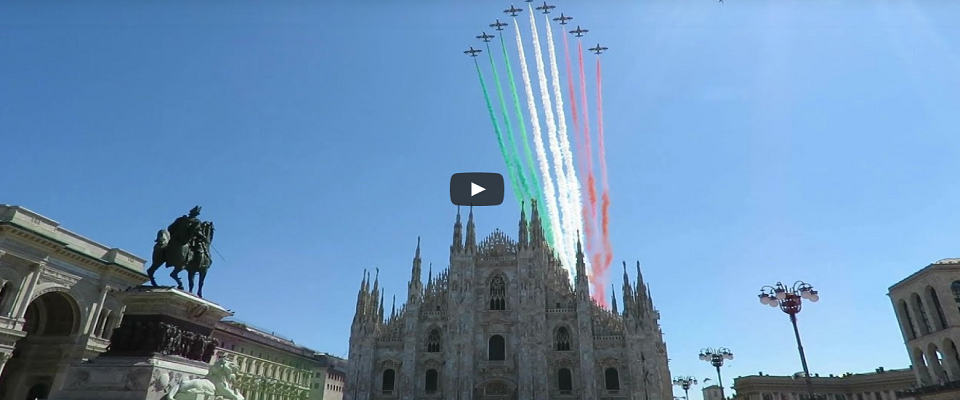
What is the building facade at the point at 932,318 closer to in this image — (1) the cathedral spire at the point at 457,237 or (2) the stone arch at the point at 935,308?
(2) the stone arch at the point at 935,308

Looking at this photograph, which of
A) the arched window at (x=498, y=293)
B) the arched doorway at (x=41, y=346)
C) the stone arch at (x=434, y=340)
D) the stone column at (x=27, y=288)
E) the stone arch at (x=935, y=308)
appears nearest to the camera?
the stone column at (x=27, y=288)

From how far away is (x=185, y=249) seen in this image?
14.0 m

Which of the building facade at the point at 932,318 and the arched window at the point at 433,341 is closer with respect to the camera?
the building facade at the point at 932,318

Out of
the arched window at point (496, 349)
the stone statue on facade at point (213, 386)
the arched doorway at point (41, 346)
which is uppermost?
the arched window at point (496, 349)

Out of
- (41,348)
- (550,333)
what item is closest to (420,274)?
(550,333)

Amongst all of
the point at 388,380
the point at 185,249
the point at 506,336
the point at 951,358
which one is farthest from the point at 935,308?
the point at 185,249

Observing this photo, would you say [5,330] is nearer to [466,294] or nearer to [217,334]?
[217,334]

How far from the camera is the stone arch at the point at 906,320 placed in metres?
37.9

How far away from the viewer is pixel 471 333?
155ft

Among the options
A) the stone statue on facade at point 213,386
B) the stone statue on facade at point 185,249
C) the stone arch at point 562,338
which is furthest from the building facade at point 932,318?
the stone statue on facade at point 185,249

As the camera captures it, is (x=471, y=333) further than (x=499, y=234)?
No

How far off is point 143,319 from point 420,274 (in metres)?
39.3

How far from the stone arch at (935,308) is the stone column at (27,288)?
172 ft

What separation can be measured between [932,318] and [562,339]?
1044 inches
